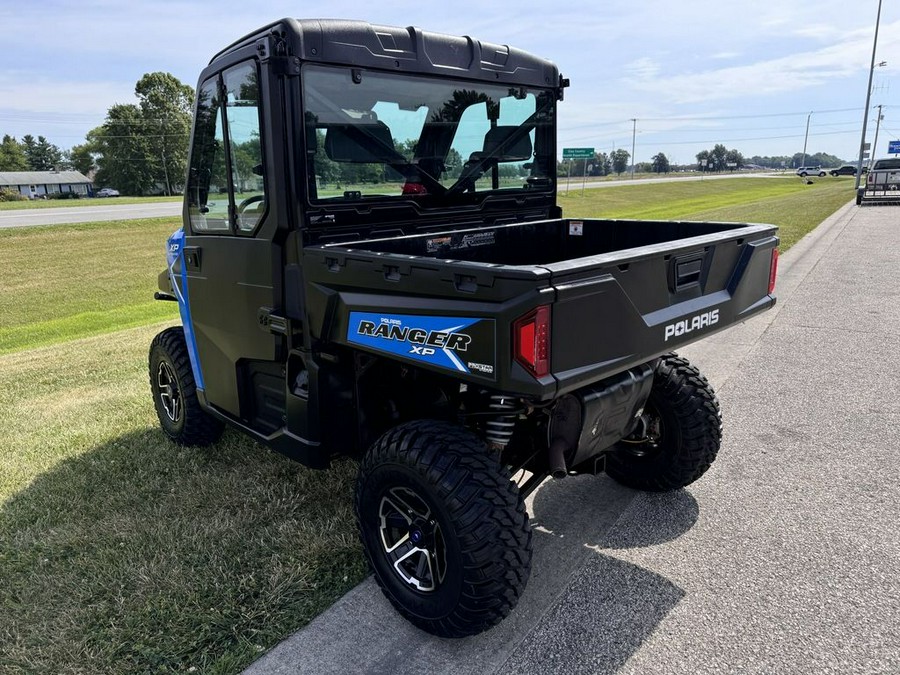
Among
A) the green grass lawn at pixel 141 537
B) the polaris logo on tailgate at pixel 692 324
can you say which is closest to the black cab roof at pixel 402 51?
the polaris logo on tailgate at pixel 692 324

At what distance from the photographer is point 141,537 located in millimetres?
3195

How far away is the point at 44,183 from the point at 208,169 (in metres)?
98.6

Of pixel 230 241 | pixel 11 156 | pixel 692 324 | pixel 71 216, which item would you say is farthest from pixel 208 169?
pixel 11 156

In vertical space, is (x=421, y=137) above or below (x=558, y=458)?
above

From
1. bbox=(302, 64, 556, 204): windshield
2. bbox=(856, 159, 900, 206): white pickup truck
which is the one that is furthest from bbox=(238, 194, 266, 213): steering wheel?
bbox=(856, 159, 900, 206): white pickup truck

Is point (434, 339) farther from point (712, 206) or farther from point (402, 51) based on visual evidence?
point (712, 206)

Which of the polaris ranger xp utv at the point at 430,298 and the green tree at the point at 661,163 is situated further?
the green tree at the point at 661,163

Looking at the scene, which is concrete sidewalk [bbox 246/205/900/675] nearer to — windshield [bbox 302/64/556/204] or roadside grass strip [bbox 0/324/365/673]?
roadside grass strip [bbox 0/324/365/673]

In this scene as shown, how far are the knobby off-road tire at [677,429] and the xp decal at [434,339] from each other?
5.19ft

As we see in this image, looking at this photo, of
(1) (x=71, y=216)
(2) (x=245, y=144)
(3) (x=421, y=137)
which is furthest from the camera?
(1) (x=71, y=216)

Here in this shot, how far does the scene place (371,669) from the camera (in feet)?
7.82

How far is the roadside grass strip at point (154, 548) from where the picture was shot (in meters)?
2.51

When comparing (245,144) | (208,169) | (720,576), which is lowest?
(720,576)

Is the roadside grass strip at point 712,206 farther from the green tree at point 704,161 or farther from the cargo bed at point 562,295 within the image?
the green tree at point 704,161
